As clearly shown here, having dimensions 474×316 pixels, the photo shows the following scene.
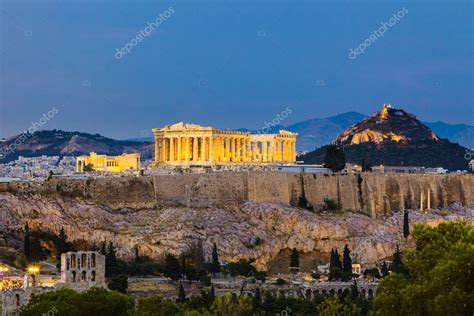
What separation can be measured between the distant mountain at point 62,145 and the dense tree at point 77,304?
93066 millimetres

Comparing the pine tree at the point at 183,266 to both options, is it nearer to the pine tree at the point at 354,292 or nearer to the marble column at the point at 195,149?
the pine tree at the point at 354,292

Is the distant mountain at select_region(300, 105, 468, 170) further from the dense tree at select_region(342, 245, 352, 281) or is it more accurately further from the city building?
the city building

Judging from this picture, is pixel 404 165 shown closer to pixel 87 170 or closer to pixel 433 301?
pixel 87 170

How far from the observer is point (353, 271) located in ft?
210

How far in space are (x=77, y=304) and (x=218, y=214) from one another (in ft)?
Result: 104

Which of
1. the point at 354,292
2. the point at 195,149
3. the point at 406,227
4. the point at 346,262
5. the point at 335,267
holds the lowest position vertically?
the point at 354,292

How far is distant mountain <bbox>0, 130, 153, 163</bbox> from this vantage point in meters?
137

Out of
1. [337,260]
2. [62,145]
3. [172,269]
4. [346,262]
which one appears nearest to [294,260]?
[337,260]

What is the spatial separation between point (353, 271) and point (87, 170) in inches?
1041

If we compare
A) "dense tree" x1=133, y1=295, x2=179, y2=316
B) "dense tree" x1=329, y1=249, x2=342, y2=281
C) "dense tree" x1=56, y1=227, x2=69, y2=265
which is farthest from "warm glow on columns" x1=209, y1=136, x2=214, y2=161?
"dense tree" x1=133, y1=295, x2=179, y2=316

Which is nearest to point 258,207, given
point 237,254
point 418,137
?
point 237,254

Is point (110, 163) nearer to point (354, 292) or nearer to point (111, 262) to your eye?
point (111, 262)

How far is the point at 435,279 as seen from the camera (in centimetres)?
2970

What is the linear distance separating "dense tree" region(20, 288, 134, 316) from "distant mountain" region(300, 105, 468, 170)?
74.6m
